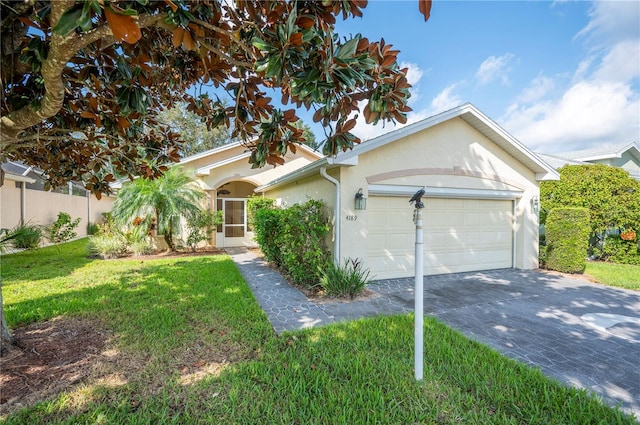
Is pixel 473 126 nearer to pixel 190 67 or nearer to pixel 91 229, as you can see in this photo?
pixel 190 67

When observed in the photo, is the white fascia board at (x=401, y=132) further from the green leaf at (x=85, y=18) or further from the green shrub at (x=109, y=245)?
the green shrub at (x=109, y=245)

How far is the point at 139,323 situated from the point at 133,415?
260cm

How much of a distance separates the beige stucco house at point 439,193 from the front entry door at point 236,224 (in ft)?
19.9

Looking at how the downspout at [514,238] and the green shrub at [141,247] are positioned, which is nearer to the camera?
the downspout at [514,238]

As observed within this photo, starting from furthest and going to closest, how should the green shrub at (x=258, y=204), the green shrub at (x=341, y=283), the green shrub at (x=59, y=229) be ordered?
the green shrub at (x=59, y=229), the green shrub at (x=258, y=204), the green shrub at (x=341, y=283)

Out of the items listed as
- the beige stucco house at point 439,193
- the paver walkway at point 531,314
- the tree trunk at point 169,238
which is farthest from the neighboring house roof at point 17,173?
the paver walkway at point 531,314

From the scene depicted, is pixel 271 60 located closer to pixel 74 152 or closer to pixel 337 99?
pixel 337 99

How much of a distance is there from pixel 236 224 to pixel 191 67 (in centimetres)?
1252

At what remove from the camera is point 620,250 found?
36.6 feet

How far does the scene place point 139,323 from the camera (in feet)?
16.5

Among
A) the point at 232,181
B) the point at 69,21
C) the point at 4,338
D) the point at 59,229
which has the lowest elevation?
the point at 4,338

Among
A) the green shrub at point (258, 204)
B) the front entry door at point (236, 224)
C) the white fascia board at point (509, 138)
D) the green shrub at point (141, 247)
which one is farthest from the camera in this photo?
the front entry door at point (236, 224)

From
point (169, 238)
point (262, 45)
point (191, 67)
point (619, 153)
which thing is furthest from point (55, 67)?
point (619, 153)

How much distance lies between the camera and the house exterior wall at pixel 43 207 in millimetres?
12520
